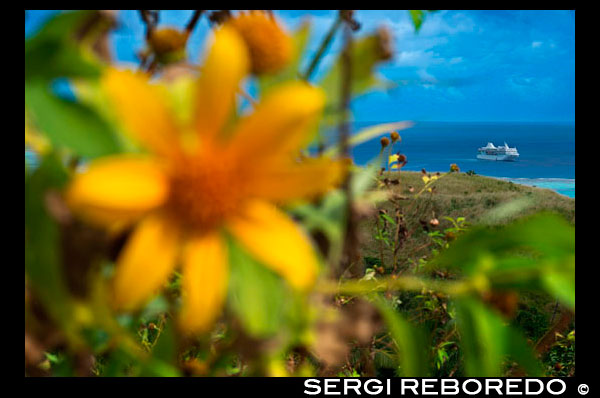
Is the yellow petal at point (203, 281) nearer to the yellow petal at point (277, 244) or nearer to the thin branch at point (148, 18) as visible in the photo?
the yellow petal at point (277, 244)

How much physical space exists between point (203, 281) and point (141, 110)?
50mm

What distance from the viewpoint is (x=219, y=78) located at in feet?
0.44

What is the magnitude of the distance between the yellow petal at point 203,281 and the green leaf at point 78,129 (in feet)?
0.12

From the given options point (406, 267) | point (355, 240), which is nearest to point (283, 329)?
point (355, 240)

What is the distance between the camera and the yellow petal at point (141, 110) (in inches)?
5.0

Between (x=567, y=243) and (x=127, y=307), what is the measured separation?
176 mm

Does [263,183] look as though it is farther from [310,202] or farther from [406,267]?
[406,267]

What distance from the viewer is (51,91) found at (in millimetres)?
150

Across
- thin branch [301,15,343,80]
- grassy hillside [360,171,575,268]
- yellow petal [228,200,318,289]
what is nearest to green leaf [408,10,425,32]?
thin branch [301,15,343,80]

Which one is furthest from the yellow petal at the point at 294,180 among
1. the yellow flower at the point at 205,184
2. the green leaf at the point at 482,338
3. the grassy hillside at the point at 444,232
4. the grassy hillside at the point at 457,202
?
the grassy hillside at the point at 457,202

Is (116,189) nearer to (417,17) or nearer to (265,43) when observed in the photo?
(265,43)

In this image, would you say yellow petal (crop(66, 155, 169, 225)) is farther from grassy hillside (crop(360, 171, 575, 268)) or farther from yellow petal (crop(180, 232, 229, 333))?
grassy hillside (crop(360, 171, 575, 268))

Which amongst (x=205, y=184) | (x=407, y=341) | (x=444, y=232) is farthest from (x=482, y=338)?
(x=444, y=232)

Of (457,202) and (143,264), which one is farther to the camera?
(457,202)
